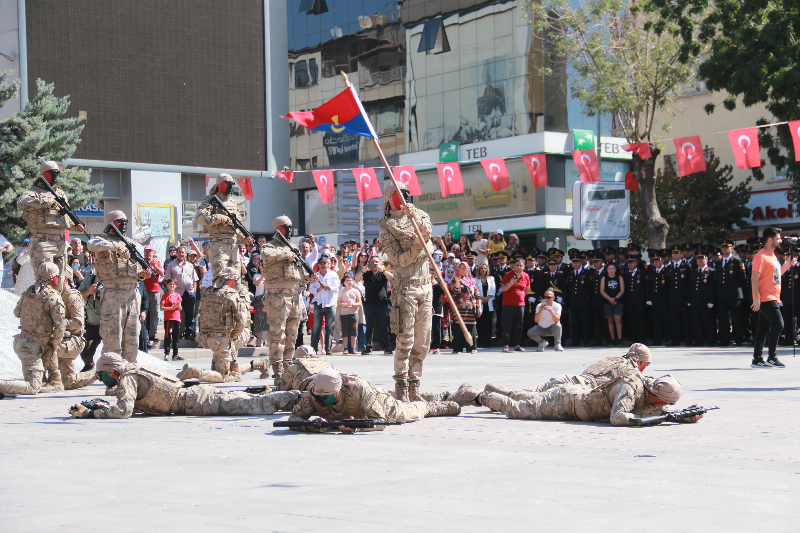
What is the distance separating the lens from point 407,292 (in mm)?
→ 9211

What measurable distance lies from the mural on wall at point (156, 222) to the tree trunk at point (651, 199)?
45.9ft

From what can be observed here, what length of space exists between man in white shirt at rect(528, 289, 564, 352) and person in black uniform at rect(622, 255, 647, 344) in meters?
1.69

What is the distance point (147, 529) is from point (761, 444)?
4700 mm

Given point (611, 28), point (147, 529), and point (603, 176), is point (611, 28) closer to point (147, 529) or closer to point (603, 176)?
point (603, 176)

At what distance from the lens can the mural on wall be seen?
88.2ft

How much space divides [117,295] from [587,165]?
12.8 meters

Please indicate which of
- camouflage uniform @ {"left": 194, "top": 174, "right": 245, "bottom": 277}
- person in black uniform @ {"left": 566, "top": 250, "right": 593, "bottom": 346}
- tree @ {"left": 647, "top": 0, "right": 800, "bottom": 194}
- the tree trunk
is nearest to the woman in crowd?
person in black uniform @ {"left": 566, "top": 250, "right": 593, "bottom": 346}

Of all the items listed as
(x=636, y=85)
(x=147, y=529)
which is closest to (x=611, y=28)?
(x=636, y=85)

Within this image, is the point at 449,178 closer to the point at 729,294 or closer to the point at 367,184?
the point at 367,184

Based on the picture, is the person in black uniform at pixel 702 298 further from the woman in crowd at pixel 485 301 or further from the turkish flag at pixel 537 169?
the turkish flag at pixel 537 169

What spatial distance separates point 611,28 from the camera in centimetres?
3088

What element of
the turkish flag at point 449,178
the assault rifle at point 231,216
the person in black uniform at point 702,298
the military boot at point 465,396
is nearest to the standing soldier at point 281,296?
the assault rifle at point 231,216

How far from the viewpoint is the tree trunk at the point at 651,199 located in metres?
28.8

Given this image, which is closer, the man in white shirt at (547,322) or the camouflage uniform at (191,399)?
the camouflage uniform at (191,399)
